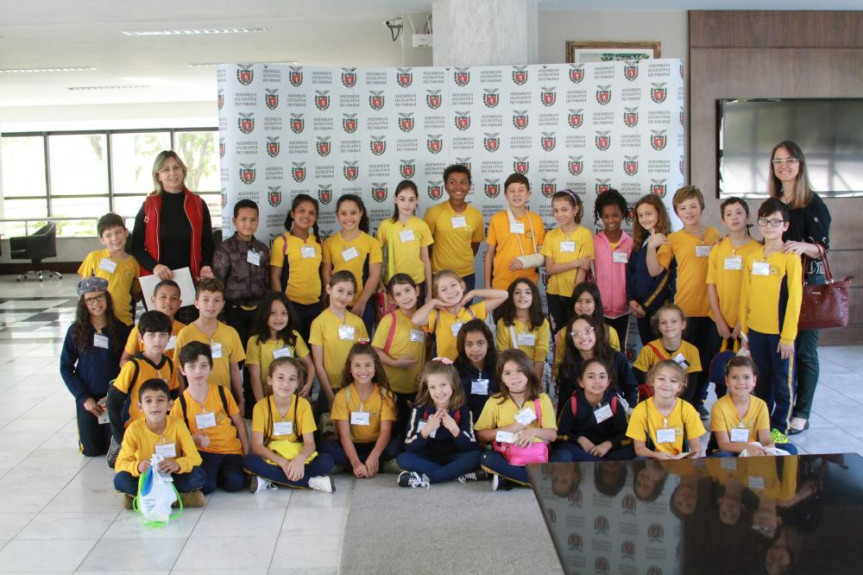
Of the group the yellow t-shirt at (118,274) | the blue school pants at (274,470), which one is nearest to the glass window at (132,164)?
the yellow t-shirt at (118,274)

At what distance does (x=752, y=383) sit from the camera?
4.34 metres

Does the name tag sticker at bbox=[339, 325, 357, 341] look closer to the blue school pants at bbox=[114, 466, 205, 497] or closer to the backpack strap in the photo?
the backpack strap

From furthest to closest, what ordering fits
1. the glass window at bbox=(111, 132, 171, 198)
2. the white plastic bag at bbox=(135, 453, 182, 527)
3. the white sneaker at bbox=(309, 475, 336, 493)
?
the glass window at bbox=(111, 132, 171, 198)
the white sneaker at bbox=(309, 475, 336, 493)
the white plastic bag at bbox=(135, 453, 182, 527)

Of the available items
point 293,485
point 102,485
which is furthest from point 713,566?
point 102,485

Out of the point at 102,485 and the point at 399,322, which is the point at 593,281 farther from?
the point at 102,485

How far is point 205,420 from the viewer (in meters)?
4.37

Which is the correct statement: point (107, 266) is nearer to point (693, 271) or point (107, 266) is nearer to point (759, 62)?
point (693, 271)

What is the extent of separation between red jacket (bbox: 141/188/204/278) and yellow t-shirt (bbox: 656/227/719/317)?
306cm

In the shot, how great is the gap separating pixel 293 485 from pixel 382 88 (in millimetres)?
3034

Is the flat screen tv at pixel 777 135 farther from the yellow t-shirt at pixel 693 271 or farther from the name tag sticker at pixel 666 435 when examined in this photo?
the name tag sticker at pixel 666 435

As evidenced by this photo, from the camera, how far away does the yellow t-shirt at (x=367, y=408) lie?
4.57 m

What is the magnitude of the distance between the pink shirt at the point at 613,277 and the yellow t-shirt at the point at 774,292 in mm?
899

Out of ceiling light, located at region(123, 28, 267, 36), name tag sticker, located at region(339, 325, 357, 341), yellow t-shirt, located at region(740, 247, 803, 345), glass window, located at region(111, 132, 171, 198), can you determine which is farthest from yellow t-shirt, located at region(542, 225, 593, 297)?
glass window, located at region(111, 132, 171, 198)

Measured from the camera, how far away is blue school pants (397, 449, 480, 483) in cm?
440
